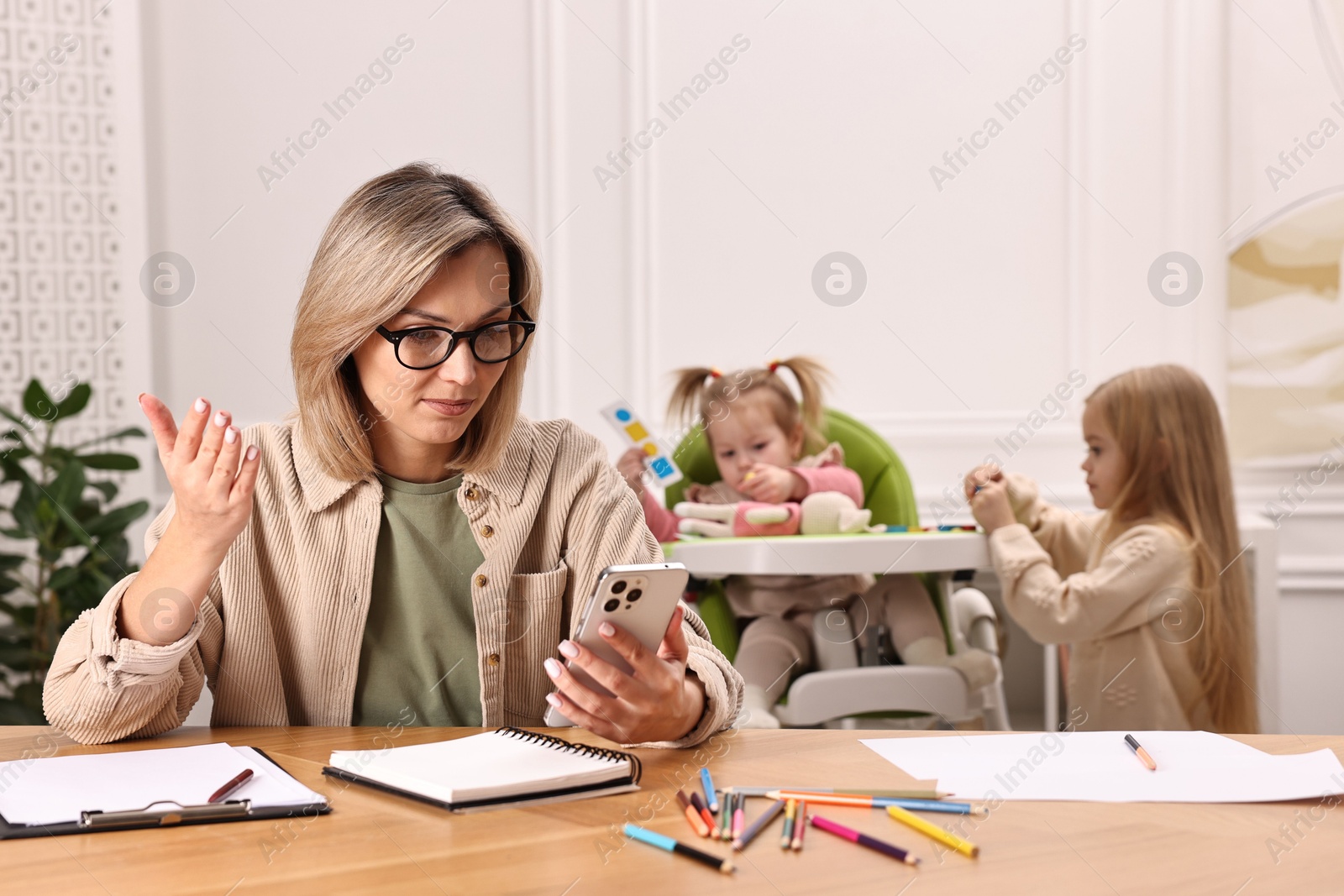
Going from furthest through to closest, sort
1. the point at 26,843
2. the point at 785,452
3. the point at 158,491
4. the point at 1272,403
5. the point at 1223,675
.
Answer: the point at 158,491 < the point at 1272,403 < the point at 785,452 < the point at 1223,675 < the point at 26,843

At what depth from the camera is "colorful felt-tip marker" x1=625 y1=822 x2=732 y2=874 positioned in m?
0.76

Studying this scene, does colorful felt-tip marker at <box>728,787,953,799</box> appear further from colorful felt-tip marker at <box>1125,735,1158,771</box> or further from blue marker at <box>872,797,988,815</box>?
colorful felt-tip marker at <box>1125,735,1158,771</box>

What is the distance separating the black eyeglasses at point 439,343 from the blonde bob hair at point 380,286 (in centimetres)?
3

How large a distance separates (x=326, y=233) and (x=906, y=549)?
117 centimetres

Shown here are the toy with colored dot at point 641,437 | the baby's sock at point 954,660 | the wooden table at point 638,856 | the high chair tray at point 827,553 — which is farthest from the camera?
the toy with colored dot at point 641,437

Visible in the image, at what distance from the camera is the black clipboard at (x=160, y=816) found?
0.82 metres

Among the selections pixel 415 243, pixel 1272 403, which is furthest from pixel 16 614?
pixel 1272 403

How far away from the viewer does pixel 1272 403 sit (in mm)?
3029

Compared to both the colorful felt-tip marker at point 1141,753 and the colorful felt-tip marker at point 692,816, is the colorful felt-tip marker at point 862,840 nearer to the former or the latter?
the colorful felt-tip marker at point 692,816

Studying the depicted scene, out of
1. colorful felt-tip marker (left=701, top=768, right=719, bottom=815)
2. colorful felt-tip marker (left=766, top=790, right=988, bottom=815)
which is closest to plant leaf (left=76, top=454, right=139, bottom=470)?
colorful felt-tip marker (left=701, top=768, right=719, bottom=815)

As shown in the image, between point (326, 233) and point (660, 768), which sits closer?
point (660, 768)

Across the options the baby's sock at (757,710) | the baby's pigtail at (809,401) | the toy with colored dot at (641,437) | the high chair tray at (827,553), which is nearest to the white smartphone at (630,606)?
the high chair tray at (827,553)

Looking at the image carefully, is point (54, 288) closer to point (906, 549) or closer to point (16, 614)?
point (16, 614)

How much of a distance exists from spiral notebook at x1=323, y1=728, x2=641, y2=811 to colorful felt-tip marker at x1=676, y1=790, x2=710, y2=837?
6cm
